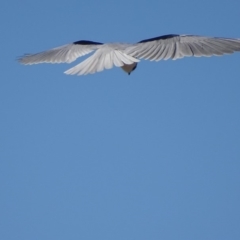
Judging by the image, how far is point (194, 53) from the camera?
35.3 ft

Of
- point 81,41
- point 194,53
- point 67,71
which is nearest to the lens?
point 194,53

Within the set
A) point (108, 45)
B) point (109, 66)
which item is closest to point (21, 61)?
point (108, 45)

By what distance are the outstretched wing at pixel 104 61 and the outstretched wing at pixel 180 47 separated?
13 centimetres

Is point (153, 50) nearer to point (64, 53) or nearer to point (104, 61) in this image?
point (104, 61)

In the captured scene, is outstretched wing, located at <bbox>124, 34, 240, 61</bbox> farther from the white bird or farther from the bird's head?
the bird's head

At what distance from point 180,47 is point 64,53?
2.73m

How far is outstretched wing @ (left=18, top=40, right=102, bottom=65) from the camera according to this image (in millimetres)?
13109

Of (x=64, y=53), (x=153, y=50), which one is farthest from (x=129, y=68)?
(x=64, y=53)

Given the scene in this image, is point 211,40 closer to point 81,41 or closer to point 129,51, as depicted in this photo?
point 129,51

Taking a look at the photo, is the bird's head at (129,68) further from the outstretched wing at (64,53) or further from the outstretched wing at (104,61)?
the outstretched wing at (64,53)

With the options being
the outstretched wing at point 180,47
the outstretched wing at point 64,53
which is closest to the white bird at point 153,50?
the outstretched wing at point 180,47

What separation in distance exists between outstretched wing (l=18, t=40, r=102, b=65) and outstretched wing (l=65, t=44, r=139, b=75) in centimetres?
89

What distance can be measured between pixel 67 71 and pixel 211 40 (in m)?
1.99

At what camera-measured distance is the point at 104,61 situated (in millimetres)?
11406
